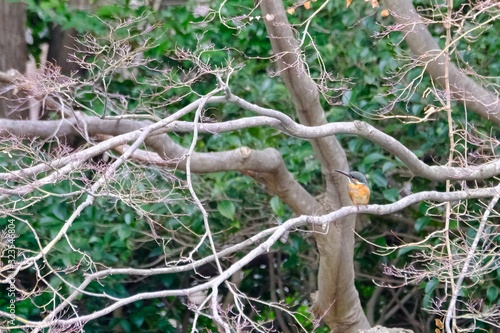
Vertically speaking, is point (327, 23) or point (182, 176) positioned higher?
point (327, 23)

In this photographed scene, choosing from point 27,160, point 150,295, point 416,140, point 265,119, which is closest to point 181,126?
point 265,119

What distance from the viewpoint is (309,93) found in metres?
3.81

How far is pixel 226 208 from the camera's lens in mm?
4219

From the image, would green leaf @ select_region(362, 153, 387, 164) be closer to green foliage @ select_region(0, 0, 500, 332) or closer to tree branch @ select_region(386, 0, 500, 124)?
green foliage @ select_region(0, 0, 500, 332)

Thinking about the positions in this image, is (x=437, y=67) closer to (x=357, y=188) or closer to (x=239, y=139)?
(x=357, y=188)

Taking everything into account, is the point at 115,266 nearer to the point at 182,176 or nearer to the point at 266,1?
the point at 182,176

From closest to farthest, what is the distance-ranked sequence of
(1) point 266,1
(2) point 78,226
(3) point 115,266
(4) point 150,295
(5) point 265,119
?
(4) point 150,295 < (5) point 265,119 < (1) point 266,1 < (2) point 78,226 < (3) point 115,266

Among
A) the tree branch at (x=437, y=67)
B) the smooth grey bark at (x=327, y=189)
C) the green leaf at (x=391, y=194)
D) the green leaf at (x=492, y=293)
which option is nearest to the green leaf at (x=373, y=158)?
the green leaf at (x=391, y=194)

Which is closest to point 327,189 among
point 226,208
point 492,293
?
point 226,208

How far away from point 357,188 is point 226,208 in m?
0.72

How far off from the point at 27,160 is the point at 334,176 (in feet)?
5.45

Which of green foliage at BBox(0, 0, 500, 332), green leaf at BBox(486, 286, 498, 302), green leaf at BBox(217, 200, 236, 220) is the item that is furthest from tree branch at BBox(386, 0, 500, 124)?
green leaf at BBox(217, 200, 236, 220)

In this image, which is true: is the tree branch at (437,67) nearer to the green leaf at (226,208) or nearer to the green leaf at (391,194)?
the green leaf at (391,194)

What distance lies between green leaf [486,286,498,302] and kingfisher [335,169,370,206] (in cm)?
90
